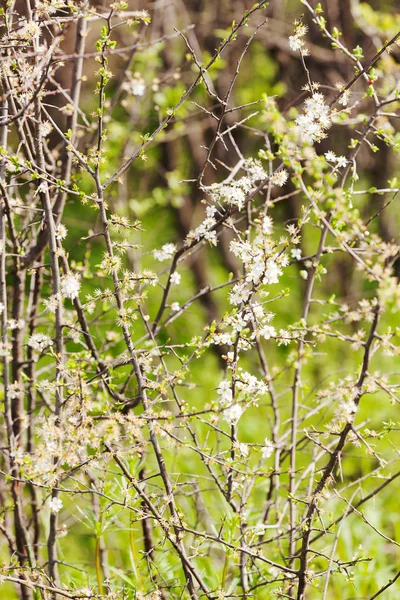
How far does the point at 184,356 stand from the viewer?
1896mm

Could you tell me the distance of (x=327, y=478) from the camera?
5.61ft

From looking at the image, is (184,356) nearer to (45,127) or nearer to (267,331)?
(267,331)

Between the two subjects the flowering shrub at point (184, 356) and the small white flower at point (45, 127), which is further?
the small white flower at point (45, 127)

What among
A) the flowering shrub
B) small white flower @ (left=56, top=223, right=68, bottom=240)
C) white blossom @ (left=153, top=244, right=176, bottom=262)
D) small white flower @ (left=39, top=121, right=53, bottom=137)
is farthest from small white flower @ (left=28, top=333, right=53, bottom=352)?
small white flower @ (left=39, top=121, right=53, bottom=137)

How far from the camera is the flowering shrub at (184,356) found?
1.74m

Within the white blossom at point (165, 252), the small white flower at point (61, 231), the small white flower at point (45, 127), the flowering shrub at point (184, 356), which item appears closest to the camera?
the flowering shrub at point (184, 356)

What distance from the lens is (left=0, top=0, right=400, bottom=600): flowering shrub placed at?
174cm

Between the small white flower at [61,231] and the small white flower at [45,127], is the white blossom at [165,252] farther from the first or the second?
the small white flower at [45,127]

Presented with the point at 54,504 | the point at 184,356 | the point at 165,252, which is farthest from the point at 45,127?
the point at 54,504

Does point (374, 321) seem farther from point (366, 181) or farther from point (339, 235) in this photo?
point (366, 181)

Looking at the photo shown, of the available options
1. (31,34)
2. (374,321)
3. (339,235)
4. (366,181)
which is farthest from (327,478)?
(366,181)

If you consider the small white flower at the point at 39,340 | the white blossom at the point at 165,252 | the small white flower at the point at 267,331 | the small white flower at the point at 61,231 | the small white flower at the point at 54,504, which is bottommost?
the small white flower at the point at 54,504

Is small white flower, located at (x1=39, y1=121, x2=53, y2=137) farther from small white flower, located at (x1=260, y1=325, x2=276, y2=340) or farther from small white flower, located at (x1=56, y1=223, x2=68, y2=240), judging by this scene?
small white flower, located at (x1=260, y1=325, x2=276, y2=340)

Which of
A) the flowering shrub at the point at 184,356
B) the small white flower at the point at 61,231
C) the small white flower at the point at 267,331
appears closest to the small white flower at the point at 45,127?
the flowering shrub at the point at 184,356
